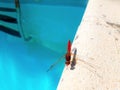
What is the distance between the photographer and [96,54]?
897mm

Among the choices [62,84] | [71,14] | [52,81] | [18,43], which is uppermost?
[62,84]

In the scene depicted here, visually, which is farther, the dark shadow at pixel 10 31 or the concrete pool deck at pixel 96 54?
the dark shadow at pixel 10 31

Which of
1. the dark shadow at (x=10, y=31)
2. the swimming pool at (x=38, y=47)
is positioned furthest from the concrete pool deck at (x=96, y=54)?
the dark shadow at (x=10, y=31)

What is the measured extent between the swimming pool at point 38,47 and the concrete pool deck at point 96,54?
2.12 ft

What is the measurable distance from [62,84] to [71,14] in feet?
3.73

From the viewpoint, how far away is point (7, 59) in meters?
2.14

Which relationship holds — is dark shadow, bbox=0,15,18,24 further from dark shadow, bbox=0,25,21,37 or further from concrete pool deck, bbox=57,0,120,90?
concrete pool deck, bbox=57,0,120,90

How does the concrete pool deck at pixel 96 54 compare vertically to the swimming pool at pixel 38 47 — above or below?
above

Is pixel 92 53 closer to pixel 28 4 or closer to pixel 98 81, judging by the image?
pixel 98 81

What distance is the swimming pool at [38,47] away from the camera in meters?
1.89

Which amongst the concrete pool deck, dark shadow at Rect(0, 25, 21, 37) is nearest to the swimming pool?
dark shadow at Rect(0, 25, 21, 37)

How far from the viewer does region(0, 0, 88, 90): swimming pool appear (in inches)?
74.2

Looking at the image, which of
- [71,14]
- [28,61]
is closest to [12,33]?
[28,61]

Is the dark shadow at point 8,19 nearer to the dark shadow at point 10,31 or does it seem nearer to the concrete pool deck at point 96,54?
the dark shadow at point 10,31
